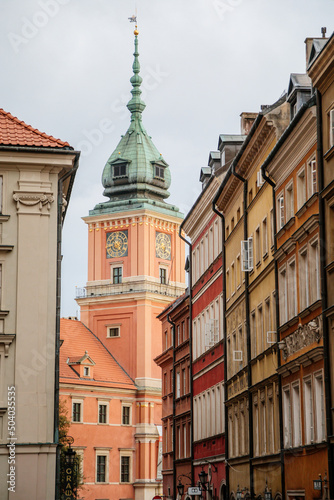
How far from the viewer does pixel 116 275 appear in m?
94.3

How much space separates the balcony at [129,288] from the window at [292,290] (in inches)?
2492

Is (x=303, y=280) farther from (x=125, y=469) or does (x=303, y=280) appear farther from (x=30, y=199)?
(x=125, y=469)

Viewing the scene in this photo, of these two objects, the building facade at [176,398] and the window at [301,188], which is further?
the building facade at [176,398]

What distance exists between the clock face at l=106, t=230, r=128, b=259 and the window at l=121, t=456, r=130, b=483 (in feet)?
62.5

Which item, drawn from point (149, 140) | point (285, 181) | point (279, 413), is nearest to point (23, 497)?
point (279, 413)

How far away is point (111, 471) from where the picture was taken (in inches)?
3344

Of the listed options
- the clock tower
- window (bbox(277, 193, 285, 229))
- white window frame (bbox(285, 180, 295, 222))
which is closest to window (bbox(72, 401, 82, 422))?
the clock tower

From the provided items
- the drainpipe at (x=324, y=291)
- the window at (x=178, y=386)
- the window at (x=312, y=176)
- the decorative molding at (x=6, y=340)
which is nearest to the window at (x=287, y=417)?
the drainpipe at (x=324, y=291)

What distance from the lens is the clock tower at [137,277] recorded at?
88.2 m

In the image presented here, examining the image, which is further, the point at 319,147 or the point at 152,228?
the point at 152,228

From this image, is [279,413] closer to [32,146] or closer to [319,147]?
[319,147]

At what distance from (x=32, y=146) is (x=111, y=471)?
58.0 m

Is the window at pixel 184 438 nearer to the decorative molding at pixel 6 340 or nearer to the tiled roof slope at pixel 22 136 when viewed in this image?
the decorative molding at pixel 6 340

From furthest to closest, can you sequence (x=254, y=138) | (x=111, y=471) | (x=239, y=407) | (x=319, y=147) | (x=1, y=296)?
1. (x=111, y=471)
2. (x=239, y=407)
3. (x=254, y=138)
4. (x=1, y=296)
5. (x=319, y=147)
